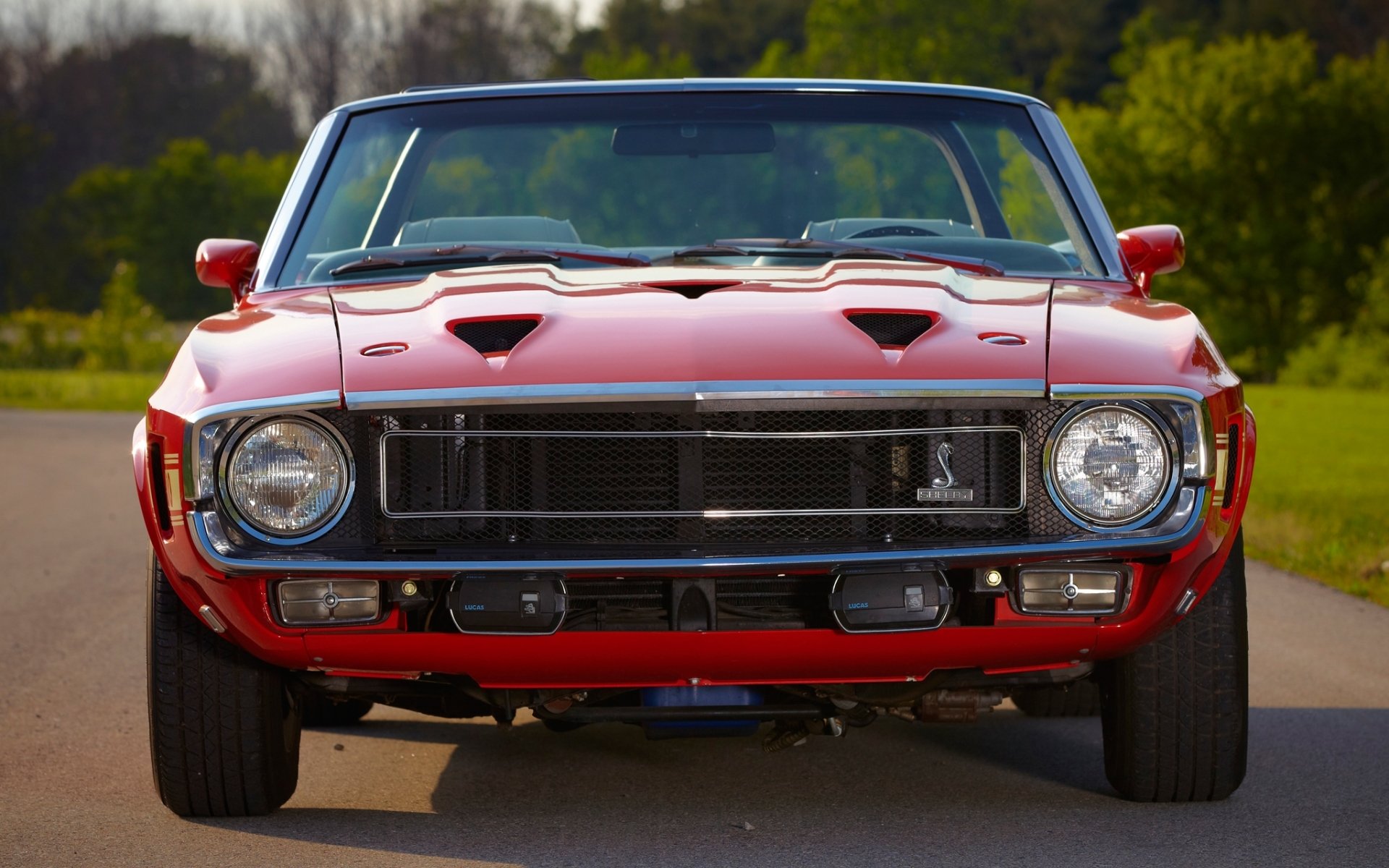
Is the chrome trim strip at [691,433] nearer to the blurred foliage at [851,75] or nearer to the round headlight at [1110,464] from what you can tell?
the round headlight at [1110,464]

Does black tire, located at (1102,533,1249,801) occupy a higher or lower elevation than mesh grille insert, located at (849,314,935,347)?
lower

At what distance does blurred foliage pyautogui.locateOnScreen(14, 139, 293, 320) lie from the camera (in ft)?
228

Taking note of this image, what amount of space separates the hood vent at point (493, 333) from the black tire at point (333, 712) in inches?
72.8

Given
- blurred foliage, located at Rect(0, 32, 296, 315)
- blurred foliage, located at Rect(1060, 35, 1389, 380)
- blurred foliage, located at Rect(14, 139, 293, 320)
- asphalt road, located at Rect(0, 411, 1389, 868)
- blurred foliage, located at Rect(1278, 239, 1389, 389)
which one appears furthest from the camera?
blurred foliage, located at Rect(0, 32, 296, 315)

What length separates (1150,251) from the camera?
458 cm

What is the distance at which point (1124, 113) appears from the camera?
51250 millimetres

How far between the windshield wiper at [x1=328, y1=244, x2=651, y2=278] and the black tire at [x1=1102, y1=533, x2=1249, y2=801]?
58.1 inches

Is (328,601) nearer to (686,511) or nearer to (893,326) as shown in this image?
(686,511)

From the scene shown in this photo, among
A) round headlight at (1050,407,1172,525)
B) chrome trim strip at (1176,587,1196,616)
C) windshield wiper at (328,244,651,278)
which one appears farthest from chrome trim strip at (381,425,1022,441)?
windshield wiper at (328,244,651,278)

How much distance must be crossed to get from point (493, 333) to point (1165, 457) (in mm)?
1308

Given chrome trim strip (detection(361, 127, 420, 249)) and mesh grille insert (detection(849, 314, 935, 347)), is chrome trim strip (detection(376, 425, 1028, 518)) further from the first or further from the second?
chrome trim strip (detection(361, 127, 420, 249))

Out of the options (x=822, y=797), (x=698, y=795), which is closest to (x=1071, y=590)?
(x=822, y=797)

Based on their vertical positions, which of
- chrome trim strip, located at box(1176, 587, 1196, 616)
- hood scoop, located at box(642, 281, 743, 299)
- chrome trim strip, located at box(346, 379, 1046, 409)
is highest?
hood scoop, located at box(642, 281, 743, 299)

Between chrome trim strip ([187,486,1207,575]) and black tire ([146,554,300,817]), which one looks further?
black tire ([146,554,300,817])
